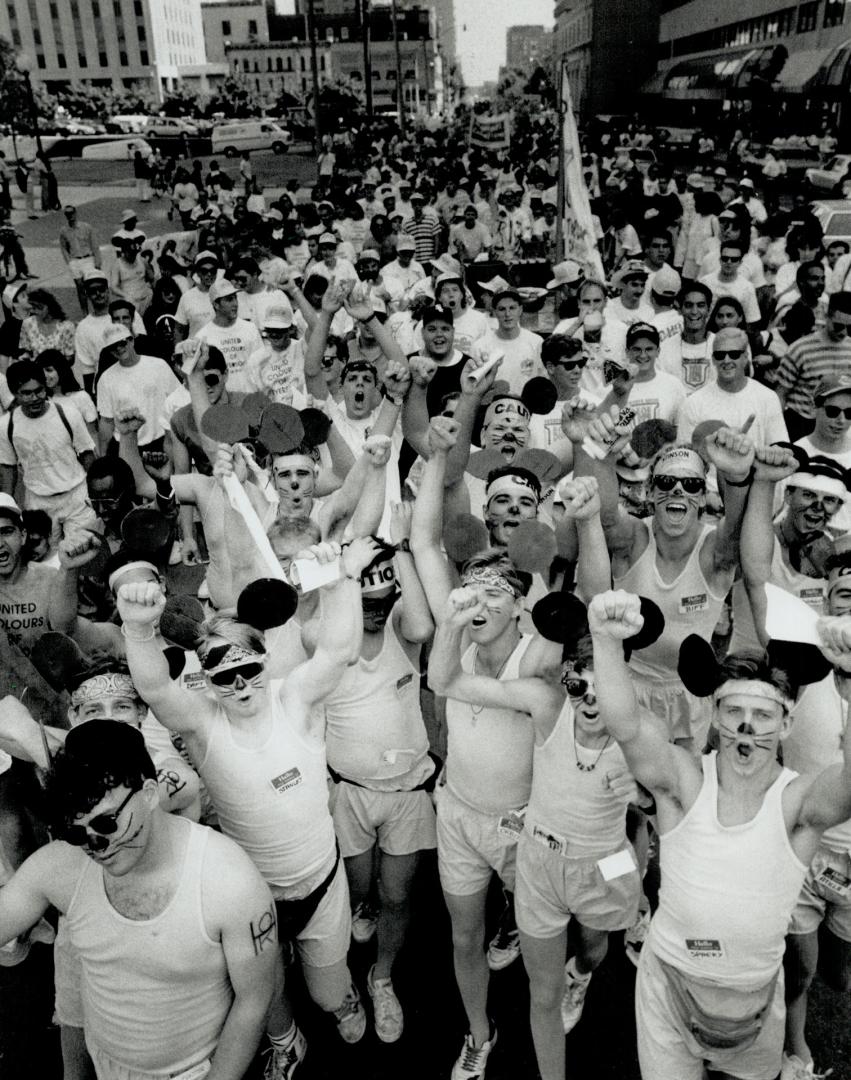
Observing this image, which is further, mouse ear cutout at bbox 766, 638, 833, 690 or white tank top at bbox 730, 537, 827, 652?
white tank top at bbox 730, 537, 827, 652

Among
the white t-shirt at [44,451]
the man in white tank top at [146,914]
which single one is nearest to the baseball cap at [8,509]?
the white t-shirt at [44,451]

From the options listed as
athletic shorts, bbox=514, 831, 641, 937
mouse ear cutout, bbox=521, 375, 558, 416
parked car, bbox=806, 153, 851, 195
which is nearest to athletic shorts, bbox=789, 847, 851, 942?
athletic shorts, bbox=514, 831, 641, 937

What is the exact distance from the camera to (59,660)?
3484 millimetres

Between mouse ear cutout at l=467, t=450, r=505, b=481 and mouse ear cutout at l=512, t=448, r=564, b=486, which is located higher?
mouse ear cutout at l=512, t=448, r=564, b=486

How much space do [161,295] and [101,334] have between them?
82.8 inches

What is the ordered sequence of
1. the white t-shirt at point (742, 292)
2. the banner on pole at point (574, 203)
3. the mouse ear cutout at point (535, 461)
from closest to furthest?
1. the mouse ear cutout at point (535, 461)
2. the white t-shirt at point (742, 292)
3. the banner on pole at point (574, 203)

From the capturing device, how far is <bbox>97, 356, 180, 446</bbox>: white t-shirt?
7.07 m

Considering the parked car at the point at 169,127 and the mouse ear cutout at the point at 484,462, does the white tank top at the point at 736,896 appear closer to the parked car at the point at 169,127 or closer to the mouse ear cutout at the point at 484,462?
the mouse ear cutout at the point at 484,462

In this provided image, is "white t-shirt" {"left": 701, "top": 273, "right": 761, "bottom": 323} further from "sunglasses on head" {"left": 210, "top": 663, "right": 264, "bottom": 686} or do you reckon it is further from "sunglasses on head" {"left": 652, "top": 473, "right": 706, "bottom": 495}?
"sunglasses on head" {"left": 210, "top": 663, "right": 264, "bottom": 686}

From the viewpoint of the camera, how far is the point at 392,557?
3770 millimetres

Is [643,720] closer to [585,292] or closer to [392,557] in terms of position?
[392,557]

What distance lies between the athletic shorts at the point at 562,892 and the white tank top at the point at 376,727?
637 mm

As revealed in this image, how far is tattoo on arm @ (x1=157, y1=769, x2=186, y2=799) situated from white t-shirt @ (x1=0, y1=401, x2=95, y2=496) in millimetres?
3307

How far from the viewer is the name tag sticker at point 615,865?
2.98 meters
